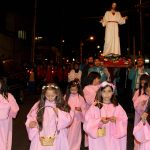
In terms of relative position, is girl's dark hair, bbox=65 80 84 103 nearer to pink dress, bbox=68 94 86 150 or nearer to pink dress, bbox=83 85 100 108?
pink dress, bbox=68 94 86 150

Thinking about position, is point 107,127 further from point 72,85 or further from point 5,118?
point 72,85

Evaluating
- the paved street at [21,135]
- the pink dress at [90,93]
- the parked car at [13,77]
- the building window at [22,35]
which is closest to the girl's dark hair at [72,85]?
the pink dress at [90,93]

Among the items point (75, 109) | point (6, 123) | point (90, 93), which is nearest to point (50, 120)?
point (6, 123)

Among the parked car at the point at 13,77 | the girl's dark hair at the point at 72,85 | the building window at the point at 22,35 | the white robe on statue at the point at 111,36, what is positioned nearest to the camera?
the girl's dark hair at the point at 72,85

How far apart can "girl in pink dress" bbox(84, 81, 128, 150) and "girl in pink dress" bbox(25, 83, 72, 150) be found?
0.38 meters

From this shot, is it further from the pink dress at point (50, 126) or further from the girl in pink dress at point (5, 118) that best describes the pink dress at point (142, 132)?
the girl in pink dress at point (5, 118)

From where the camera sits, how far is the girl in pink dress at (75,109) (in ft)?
29.6

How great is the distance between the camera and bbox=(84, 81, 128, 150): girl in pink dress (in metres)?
6.84

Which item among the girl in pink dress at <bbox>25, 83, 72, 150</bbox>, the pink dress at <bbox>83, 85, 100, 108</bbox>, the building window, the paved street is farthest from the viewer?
the building window

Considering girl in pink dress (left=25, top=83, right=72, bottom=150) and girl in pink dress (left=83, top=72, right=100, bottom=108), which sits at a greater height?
girl in pink dress (left=83, top=72, right=100, bottom=108)

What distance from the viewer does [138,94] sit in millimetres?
8773

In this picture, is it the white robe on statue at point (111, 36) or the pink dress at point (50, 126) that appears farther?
the white robe on statue at point (111, 36)

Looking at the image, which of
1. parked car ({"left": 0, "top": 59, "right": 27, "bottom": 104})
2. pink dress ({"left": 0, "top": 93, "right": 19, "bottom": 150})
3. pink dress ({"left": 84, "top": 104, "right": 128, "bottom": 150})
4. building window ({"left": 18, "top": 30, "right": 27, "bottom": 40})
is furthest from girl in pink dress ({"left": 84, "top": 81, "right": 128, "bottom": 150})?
building window ({"left": 18, "top": 30, "right": 27, "bottom": 40})

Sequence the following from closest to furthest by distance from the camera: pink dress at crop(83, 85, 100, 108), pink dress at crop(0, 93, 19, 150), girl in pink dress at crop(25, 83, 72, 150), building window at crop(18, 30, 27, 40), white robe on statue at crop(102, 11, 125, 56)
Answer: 1. girl in pink dress at crop(25, 83, 72, 150)
2. pink dress at crop(0, 93, 19, 150)
3. pink dress at crop(83, 85, 100, 108)
4. white robe on statue at crop(102, 11, 125, 56)
5. building window at crop(18, 30, 27, 40)
